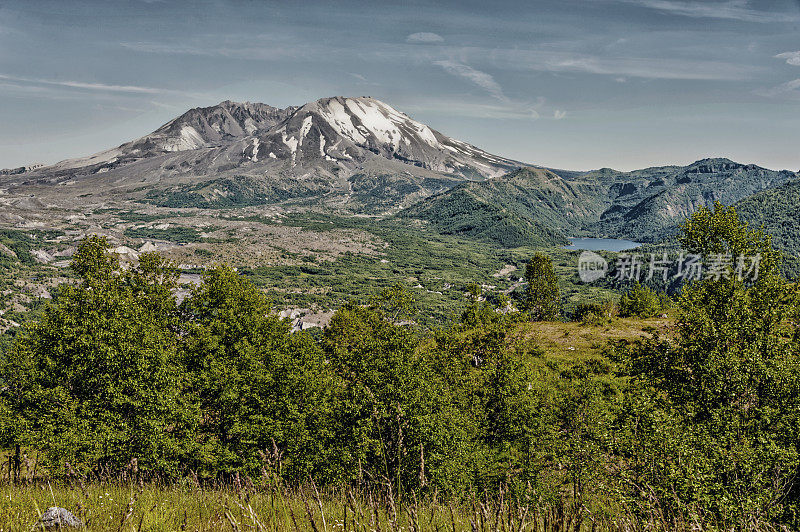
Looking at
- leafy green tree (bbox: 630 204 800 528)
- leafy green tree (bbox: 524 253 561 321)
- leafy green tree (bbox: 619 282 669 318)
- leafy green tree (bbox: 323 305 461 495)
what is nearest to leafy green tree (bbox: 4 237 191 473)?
leafy green tree (bbox: 323 305 461 495)

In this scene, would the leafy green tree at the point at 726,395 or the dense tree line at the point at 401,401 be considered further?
the dense tree line at the point at 401,401

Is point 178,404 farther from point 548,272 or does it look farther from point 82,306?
point 548,272

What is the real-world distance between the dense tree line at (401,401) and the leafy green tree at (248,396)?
0.44 feet

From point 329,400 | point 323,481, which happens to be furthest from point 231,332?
point 323,481

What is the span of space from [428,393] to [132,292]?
23205 mm

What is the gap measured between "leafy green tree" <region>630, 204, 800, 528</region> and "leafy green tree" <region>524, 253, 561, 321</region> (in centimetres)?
5721

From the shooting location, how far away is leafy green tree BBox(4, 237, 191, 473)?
21.6 metres

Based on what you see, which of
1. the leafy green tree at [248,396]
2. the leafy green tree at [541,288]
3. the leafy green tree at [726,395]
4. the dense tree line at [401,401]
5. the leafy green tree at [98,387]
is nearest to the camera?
the leafy green tree at [726,395]

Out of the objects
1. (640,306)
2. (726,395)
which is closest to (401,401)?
(726,395)

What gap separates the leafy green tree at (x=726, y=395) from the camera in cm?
1284

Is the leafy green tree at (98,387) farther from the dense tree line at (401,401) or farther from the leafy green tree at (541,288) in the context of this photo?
the leafy green tree at (541,288)

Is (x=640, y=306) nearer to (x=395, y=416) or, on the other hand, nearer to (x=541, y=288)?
(x=541, y=288)

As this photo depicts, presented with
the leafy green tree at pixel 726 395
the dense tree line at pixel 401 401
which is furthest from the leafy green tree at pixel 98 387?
the leafy green tree at pixel 726 395

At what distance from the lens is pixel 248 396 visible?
92.9 ft
